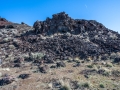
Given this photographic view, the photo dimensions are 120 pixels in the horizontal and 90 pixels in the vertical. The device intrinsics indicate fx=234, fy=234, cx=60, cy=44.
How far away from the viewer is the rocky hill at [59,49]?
82.4 feet

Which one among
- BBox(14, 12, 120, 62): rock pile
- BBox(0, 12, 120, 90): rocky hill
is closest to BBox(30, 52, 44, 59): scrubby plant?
BBox(0, 12, 120, 90): rocky hill

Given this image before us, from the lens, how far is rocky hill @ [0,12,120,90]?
25125mm

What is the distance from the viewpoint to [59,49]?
33.7 metres

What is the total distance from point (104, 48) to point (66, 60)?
302 inches

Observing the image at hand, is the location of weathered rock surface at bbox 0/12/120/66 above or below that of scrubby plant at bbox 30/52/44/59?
above

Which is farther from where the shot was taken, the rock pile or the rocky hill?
the rock pile

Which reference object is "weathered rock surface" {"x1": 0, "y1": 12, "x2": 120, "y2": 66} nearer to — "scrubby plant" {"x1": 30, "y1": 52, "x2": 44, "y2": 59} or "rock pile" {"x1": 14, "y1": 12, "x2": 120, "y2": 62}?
"rock pile" {"x1": 14, "y1": 12, "x2": 120, "y2": 62}

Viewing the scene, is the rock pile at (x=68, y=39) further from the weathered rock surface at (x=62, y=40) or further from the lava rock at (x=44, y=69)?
the lava rock at (x=44, y=69)

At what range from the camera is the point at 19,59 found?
29688 millimetres

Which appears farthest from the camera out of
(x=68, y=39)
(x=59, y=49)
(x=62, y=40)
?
(x=68, y=39)

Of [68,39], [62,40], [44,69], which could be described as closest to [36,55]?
[44,69]

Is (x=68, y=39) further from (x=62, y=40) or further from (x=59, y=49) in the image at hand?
(x=59, y=49)

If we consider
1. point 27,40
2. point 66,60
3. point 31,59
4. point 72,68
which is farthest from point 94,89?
point 27,40

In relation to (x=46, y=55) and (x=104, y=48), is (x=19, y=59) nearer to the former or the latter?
(x=46, y=55)
